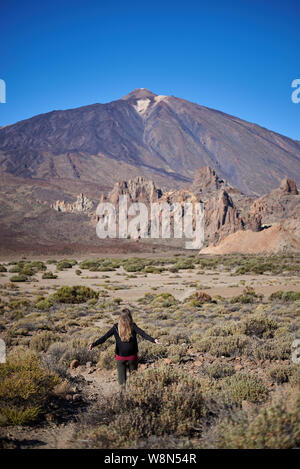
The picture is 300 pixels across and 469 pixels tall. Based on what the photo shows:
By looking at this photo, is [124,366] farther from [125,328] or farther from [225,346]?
[225,346]

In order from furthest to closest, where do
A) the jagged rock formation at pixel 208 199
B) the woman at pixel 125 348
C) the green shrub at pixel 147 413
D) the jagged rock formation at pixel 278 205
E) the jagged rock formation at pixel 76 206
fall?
1. the jagged rock formation at pixel 76 206
2. the jagged rock formation at pixel 278 205
3. the jagged rock formation at pixel 208 199
4. the woman at pixel 125 348
5. the green shrub at pixel 147 413

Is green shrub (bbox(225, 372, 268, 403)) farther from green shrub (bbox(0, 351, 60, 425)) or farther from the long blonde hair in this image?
green shrub (bbox(0, 351, 60, 425))

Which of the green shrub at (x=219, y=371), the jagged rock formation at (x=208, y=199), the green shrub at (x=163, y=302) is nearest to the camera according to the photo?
the green shrub at (x=219, y=371)

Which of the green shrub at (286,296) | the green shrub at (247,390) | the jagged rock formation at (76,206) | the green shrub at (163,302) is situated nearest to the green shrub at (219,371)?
the green shrub at (247,390)

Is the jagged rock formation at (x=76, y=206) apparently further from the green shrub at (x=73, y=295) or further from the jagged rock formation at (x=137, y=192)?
the green shrub at (x=73, y=295)

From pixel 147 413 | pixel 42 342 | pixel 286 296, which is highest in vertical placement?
pixel 147 413

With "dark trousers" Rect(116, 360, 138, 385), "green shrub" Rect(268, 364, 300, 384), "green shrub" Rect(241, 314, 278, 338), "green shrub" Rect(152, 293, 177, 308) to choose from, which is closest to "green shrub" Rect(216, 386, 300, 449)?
"dark trousers" Rect(116, 360, 138, 385)

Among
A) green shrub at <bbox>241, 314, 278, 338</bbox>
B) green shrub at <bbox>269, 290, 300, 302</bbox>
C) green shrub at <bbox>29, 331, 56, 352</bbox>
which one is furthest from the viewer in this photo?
green shrub at <bbox>269, 290, 300, 302</bbox>

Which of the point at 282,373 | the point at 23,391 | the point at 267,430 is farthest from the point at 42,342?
the point at 267,430

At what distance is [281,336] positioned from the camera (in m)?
8.43

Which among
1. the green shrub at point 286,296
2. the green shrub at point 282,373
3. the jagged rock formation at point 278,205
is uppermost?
the jagged rock formation at point 278,205

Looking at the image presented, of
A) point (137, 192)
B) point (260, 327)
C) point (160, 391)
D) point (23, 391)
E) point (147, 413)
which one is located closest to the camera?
point (147, 413)
